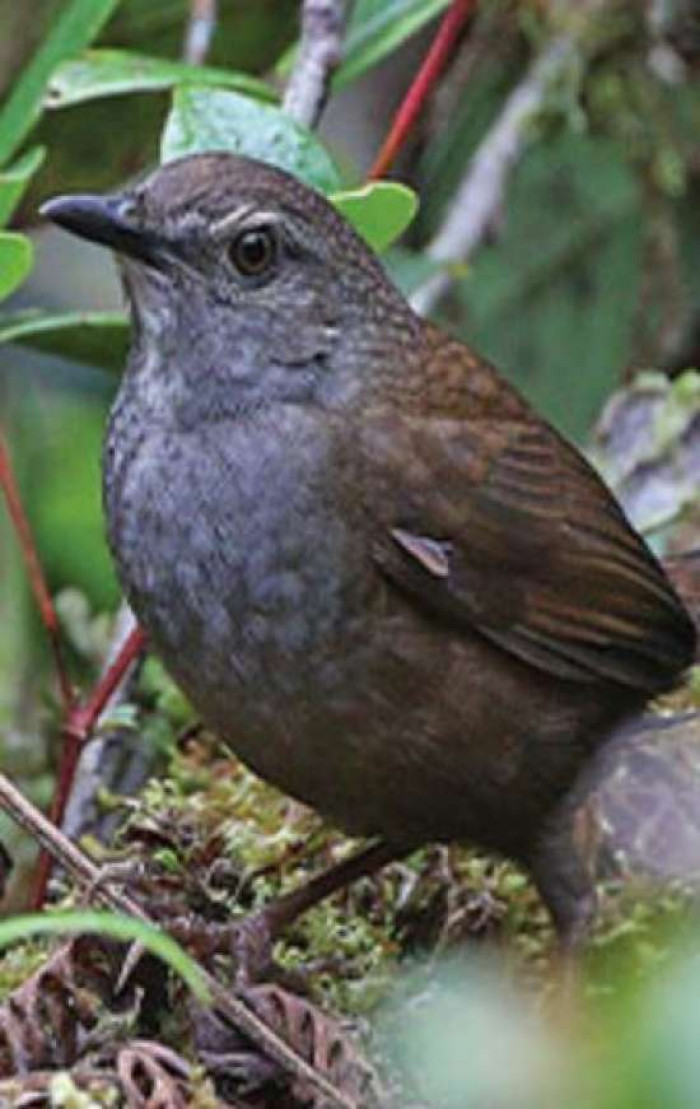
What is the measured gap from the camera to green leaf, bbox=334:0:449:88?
4.32m

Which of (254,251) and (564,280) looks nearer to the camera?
(254,251)

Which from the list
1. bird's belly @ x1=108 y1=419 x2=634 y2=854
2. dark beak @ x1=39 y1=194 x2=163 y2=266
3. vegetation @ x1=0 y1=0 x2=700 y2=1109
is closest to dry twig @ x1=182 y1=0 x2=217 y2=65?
vegetation @ x1=0 y1=0 x2=700 y2=1109

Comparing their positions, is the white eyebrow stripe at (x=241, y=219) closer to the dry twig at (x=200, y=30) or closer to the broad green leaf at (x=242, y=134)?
the broad green leaf at (x=242, y=134)

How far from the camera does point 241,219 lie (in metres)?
3.40

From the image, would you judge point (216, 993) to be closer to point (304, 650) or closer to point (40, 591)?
point (304, 650)

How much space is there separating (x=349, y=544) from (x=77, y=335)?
101 centimetres

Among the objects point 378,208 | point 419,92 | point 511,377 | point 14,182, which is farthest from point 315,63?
point 511,377

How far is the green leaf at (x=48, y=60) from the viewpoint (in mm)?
4203

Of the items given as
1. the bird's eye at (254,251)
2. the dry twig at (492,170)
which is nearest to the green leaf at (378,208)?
the bird's eye at (254,251)

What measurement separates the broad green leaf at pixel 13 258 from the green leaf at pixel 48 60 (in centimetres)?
67

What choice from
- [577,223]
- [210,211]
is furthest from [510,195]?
[210,211]

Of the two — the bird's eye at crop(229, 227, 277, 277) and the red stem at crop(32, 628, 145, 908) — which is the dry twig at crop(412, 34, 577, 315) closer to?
the red stem at crop(32, 628, 145, 908)

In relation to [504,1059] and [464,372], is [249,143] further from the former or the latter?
[504,1059]

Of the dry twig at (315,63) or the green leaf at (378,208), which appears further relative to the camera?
the dry twig at (315,63)
